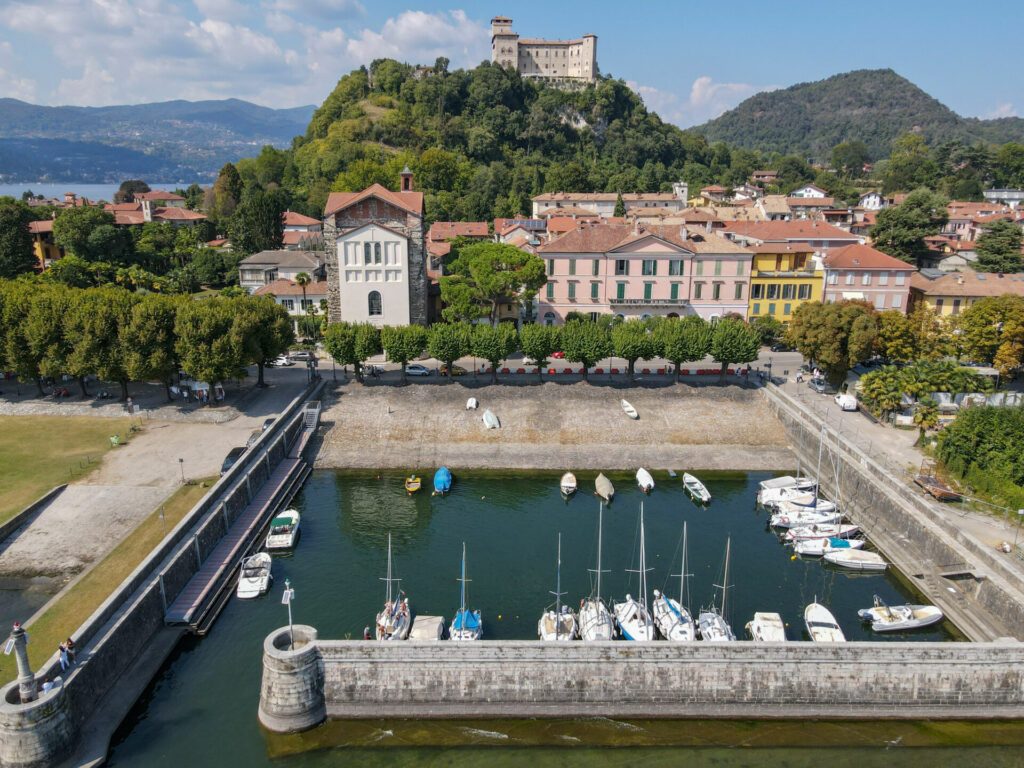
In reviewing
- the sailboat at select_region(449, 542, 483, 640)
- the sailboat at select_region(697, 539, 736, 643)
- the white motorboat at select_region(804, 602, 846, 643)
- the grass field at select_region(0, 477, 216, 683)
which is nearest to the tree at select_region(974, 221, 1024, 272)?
the white motorboat at select_region(804, 602, 846, 643)

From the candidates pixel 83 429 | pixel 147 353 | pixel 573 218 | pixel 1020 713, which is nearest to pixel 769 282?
pixel 573 218

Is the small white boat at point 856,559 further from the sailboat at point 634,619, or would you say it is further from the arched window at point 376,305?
the arched window at point 376,305

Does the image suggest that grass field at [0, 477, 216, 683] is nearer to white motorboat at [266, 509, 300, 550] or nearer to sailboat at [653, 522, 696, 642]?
white motorboat at [266, 509, 300, 550]

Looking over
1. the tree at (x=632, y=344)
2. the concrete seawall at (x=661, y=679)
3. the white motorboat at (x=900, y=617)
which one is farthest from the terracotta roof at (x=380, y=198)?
the white motorboat at (x=900, y=617)

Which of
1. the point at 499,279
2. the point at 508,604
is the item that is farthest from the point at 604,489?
the point at 499,279

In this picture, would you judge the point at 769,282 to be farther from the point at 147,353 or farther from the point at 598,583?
the point at 147,353

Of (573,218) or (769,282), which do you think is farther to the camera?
(573,218)
